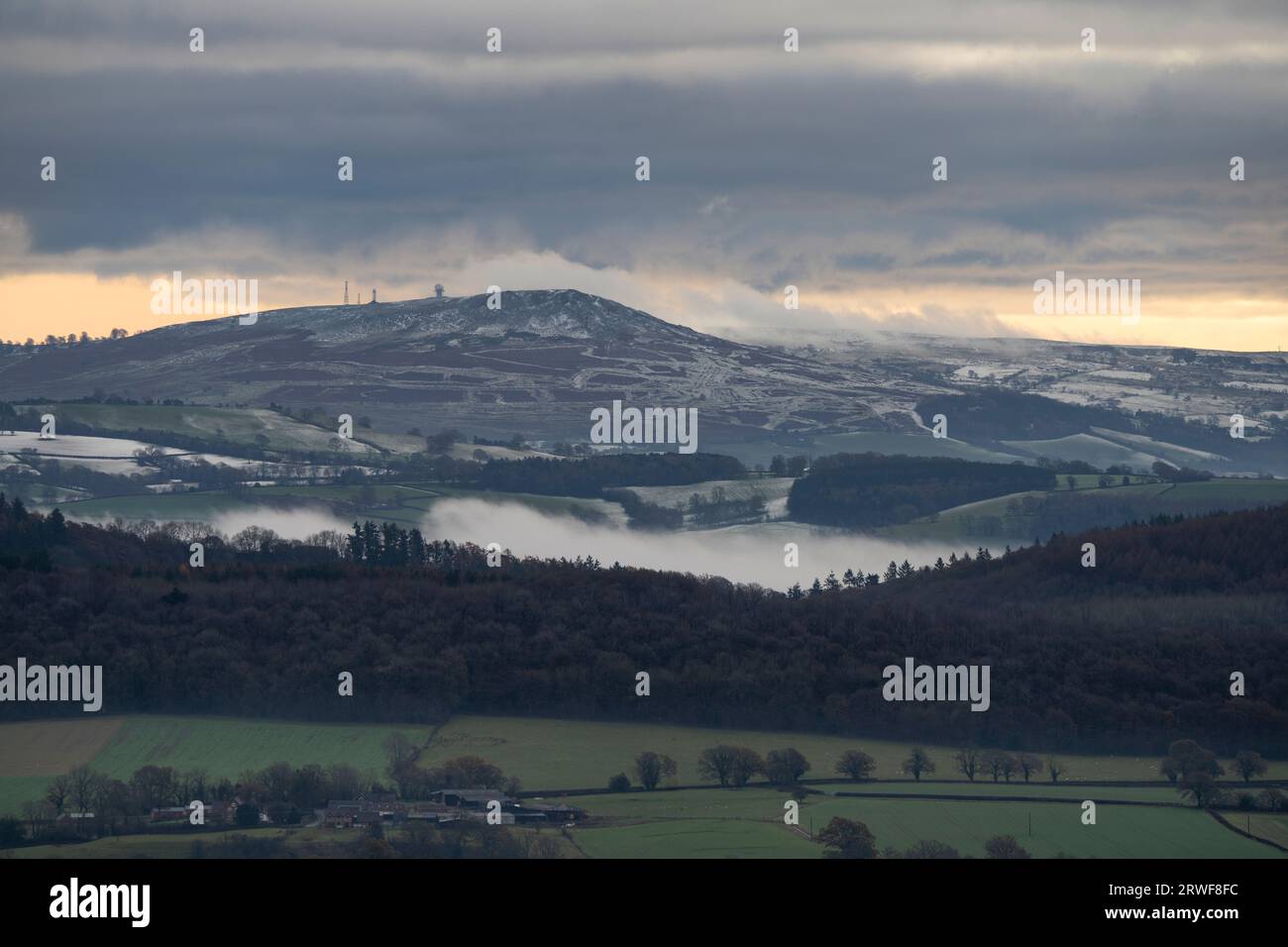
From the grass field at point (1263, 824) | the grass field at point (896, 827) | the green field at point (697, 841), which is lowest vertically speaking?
the grass field at point (1263, 824)

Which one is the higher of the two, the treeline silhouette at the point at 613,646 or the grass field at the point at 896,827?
the treeline silhouette at the point at 613,646

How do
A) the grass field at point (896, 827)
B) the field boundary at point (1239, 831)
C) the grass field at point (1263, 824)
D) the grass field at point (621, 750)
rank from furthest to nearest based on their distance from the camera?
the grass field at point (621, 750) → the grass field at point (1263, 824) → the field boundary at point (1239, 831) → the grass field at point (896, 827)

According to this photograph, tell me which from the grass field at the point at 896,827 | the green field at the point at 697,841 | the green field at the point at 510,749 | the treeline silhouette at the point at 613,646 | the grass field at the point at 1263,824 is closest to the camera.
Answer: the green field at the point at 697,841

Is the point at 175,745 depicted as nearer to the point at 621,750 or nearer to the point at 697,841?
the point at 621,750

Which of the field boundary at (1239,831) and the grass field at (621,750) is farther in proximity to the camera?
the grass field at (621,750)

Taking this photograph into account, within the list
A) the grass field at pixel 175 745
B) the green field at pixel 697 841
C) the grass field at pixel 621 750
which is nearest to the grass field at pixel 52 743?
the grass field at pixel 175 745

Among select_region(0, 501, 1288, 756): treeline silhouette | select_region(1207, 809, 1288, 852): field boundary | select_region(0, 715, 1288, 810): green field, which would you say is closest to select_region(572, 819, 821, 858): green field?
select_region(0, 715, 1288, 810): green field

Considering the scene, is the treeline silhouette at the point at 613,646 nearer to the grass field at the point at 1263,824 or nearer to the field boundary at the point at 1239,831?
the field boundary at the point at 1239,831
